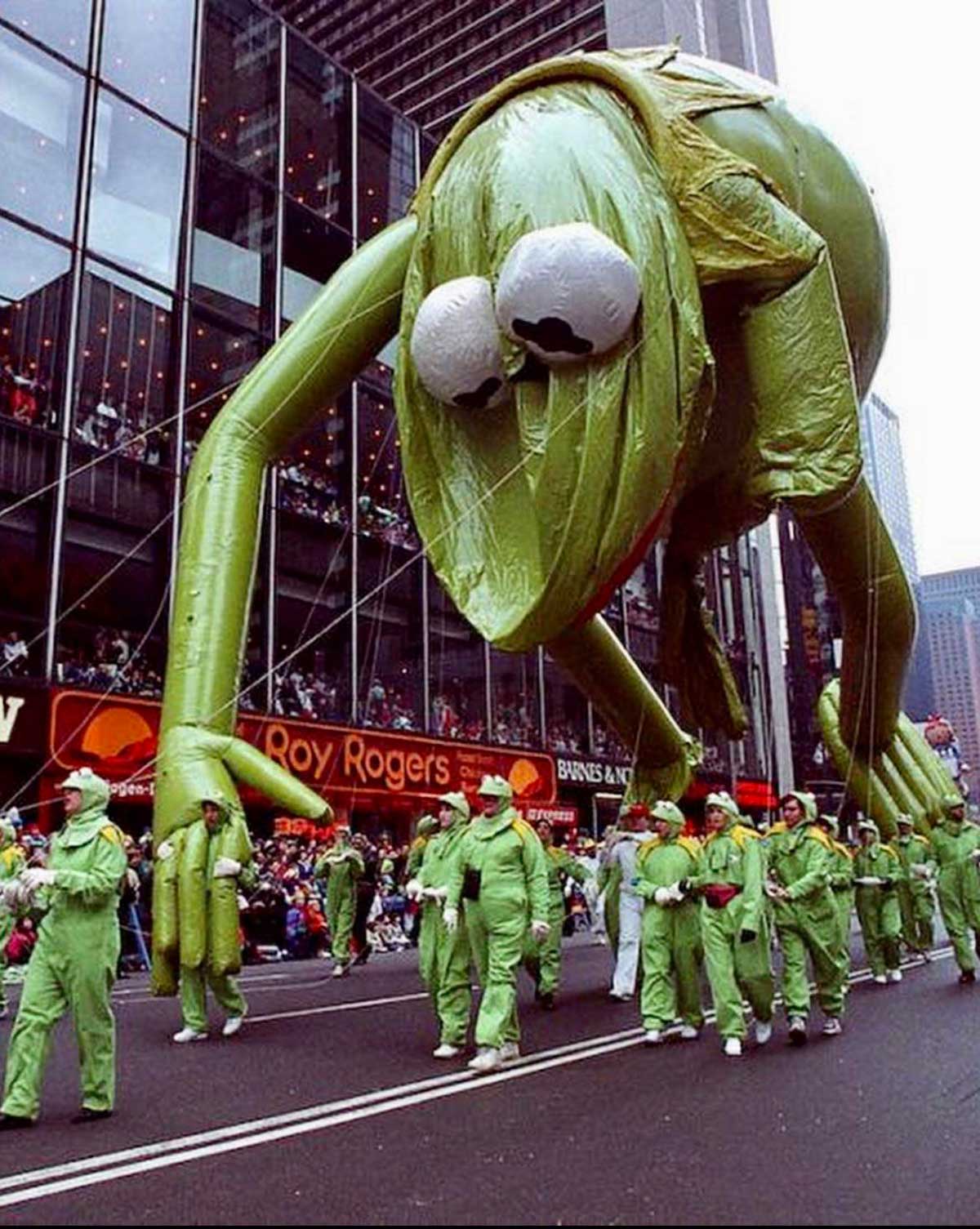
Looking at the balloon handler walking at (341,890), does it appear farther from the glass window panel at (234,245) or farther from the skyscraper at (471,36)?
the skyscraper at (471,36)

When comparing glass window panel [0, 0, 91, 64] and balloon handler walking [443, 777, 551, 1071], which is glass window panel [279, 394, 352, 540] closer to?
glass window panel [0, 0, 91, 64]

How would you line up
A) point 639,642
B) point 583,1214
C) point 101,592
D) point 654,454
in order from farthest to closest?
1. point 639,642
2. point 101,592
3. point 654,454
4. point 583,1214

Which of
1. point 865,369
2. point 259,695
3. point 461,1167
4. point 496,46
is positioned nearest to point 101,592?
point 259,695

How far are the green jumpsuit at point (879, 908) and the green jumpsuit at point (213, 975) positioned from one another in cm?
642

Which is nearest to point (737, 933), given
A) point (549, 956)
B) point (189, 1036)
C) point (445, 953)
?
point (445, 953)

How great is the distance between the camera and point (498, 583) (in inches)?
301

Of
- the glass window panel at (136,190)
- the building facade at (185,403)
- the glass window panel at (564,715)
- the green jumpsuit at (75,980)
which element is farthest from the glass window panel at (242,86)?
the green jumpsuit at (75,980)

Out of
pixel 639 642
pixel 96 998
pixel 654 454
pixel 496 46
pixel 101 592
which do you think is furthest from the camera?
pixel 496 46

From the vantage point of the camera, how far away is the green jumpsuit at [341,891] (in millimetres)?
14570

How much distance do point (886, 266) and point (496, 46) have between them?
57.0 meters

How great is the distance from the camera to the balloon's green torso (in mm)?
7137

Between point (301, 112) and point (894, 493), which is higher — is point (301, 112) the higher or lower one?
the lower one

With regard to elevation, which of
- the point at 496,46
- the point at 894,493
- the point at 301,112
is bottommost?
the point at 301,112

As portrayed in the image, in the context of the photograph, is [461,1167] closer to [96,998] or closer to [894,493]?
[96,998]
